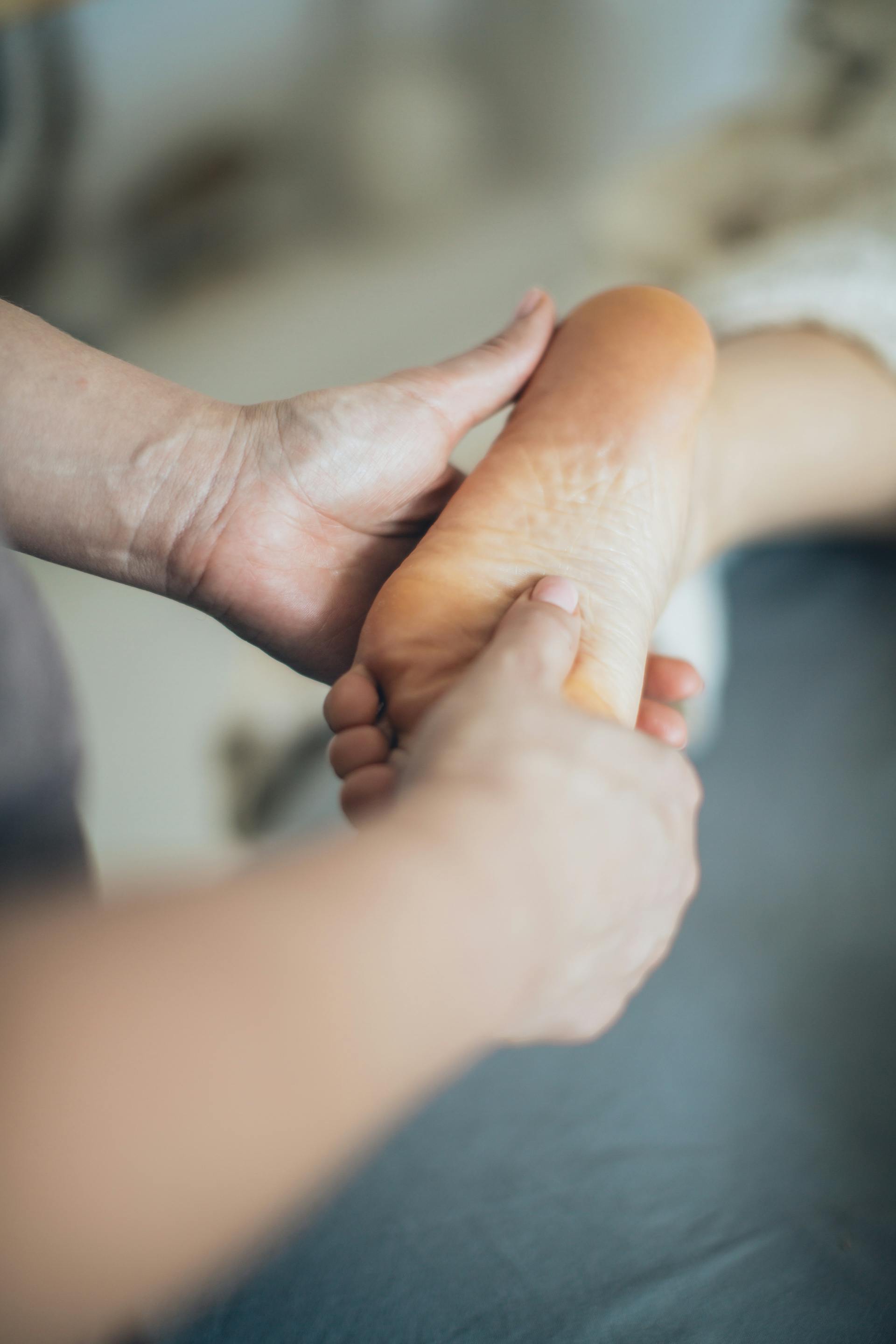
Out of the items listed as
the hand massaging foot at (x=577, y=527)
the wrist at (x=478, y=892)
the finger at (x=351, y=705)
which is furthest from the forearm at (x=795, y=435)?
the wrist at (x=478, y=892)

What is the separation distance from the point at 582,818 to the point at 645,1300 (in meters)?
0.34

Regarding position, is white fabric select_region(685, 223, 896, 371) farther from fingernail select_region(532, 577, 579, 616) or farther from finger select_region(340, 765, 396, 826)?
finger select_region(340, 765, 396, 826)

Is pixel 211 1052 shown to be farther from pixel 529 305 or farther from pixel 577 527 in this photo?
pixel 529 305

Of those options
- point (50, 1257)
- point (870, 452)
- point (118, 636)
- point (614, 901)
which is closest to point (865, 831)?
point (870, 452)

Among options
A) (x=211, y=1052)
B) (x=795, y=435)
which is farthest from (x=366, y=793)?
(x=795, y=435)

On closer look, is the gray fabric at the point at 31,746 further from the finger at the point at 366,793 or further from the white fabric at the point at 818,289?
the white fabric at the point at 818,289

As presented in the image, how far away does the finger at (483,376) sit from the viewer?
707 millimetres

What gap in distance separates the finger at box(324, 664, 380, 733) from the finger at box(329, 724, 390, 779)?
1 cm

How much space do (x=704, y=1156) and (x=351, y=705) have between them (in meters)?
0.38

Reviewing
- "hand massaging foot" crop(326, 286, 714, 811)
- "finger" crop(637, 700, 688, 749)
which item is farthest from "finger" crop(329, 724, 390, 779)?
"finger" crop(637, 700, 688, 749)

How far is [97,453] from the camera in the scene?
67 centimetres

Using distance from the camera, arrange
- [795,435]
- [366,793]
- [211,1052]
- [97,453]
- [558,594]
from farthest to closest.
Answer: [795,435]
[97,453]
[558,594]
[366,793]
[211,1052]

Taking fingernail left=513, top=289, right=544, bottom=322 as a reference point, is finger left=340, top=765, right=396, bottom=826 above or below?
below

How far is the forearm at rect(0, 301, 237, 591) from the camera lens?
65 cm
